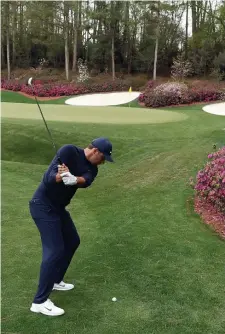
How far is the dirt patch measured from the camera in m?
7.31

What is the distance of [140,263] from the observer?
6000 millimetres

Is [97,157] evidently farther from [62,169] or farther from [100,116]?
[100,116]

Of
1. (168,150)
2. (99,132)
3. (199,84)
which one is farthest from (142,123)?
(199,84)

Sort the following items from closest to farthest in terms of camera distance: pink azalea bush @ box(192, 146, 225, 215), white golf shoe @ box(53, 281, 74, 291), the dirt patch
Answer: white golf shoe @ box(53, 281, 74, 291) → the dirt patch → pink azalea bush @ box(192, 146, 225, 215)

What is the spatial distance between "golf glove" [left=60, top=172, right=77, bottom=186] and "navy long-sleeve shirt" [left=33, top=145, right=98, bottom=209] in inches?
7.5

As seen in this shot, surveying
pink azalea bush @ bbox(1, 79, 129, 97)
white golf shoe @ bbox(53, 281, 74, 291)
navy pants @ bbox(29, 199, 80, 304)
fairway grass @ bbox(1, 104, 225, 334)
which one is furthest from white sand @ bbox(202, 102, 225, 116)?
navy pants @ bbox(29, 199, 80, 304)

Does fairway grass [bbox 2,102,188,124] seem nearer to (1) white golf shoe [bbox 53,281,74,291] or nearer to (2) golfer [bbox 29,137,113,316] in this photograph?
(1) white golf shoe [bbox 53,281,74,291]

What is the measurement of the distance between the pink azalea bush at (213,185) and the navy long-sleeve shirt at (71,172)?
4.11m

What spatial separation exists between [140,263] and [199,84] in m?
28.7

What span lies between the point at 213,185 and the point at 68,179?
184 inches

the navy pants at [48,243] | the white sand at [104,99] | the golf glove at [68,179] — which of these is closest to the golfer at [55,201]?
the navy pants at [48,243]

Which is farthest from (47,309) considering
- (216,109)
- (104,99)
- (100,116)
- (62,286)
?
(104,99)

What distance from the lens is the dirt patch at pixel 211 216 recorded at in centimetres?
731

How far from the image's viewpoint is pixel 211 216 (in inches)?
308
